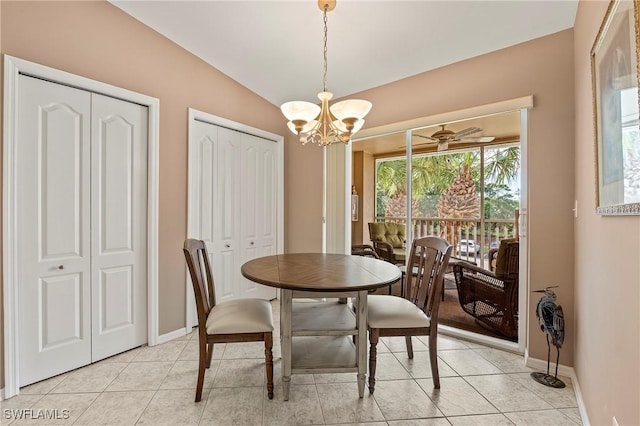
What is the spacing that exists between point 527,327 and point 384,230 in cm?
296

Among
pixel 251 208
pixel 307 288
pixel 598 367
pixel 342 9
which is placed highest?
pixel 342 9

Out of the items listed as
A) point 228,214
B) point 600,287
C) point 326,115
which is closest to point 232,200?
point 228,214

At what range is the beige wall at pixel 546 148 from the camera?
7.37ft

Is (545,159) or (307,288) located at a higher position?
(545,159)

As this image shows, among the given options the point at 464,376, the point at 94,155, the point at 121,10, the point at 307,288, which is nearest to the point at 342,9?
the point at 121,10

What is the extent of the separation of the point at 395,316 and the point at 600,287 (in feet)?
3.51

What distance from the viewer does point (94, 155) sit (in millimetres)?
2393

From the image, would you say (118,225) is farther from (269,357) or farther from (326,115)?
(326,115)

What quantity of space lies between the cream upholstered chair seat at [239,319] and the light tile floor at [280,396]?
18.0 inches

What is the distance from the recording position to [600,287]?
4.91 ft

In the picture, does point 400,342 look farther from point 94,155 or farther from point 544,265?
point 94,155

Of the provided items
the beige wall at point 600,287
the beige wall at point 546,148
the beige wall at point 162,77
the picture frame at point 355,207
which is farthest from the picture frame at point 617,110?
the picture frame at point 355,207

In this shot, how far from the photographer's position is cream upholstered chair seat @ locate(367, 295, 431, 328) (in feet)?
6.51

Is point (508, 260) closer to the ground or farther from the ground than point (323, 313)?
farther from the ground
